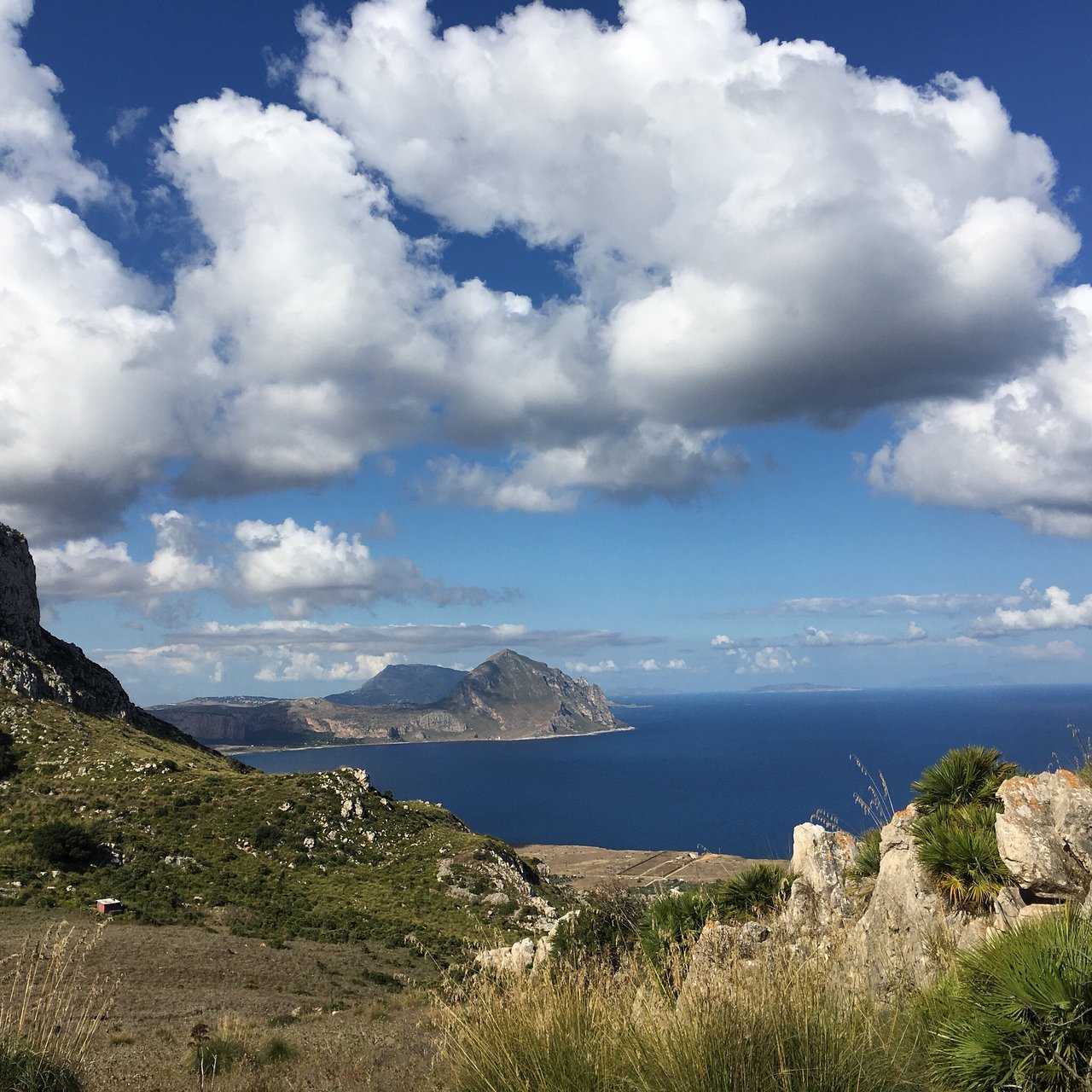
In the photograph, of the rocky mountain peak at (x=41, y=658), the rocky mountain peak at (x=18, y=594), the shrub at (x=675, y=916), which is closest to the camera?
the shrub at (x=675, y=916)

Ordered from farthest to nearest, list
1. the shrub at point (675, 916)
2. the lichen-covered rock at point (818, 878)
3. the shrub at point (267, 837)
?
the shrub at point (267, 837)
the shrub at point (675, 916)
the lichen-covered rock at point (818, 878)

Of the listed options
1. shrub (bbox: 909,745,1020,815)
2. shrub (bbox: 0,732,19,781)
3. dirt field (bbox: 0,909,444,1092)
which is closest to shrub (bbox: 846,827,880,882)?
shrub (bbox: 909,745,1020,815)

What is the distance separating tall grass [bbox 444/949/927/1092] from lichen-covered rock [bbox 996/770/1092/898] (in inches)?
118

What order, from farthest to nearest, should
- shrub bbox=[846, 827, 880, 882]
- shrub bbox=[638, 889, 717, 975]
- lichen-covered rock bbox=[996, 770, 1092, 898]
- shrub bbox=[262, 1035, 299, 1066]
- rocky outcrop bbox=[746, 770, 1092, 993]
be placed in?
shrub bbox=[262, 1035, 299, 1066], shrub bbox=[846, 827, 880, 882], shrub bbox=[638, 889, 717, 975], lichen-covered rock bbox=[996, 770, 1092, 898], rocky outcrop bbox=[746, 770, 1092, 993]

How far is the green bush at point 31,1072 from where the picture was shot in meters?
5.42

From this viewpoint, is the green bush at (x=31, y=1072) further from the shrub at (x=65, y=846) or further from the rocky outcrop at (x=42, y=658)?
the rocky outcrop at (x=42, y=658)

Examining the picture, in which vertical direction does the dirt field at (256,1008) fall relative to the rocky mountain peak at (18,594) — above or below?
below

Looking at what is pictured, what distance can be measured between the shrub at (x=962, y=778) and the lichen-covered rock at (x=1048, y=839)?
2.02m

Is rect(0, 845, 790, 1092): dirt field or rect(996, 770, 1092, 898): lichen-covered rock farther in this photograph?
rect(0, 845, 790, 1092): dirt field

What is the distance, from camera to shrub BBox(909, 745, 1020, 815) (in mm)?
9094

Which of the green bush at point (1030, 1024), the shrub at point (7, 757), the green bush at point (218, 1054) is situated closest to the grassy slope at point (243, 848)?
the shrub at point (7, 757)

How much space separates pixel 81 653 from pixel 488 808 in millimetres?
97719

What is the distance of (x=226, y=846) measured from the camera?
1634 inches

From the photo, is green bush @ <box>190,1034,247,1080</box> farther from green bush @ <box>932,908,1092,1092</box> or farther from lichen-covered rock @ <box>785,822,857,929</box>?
green bush @ <box>932,908,1092,1092</box>
